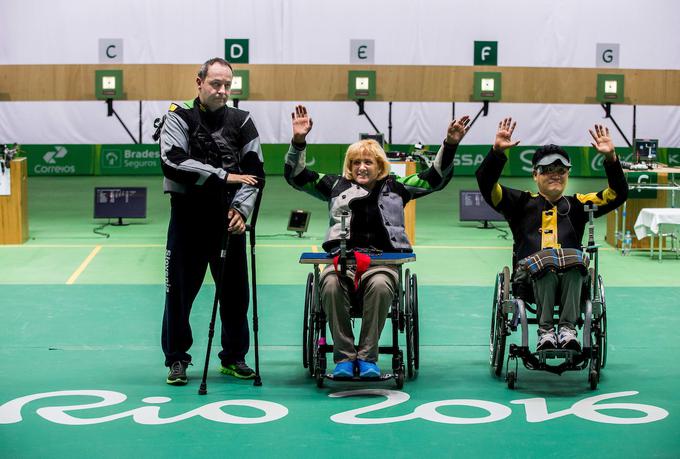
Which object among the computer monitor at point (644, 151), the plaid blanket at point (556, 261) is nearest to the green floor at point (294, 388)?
the plaid blanket at point (556, 261)

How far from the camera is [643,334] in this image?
718cm

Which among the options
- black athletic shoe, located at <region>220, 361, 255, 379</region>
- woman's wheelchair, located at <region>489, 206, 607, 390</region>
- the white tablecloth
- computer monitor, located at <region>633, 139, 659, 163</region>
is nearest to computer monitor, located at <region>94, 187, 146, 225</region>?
computer monitor, located at <region>633, 139, 659, 163</region>

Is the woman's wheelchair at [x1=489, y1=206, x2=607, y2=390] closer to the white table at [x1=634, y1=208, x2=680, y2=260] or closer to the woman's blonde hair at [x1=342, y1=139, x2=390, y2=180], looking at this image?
the woman's blonde hair at [x1=342, y1=139, x2=390, y2=180]

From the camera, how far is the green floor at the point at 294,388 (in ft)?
15.6

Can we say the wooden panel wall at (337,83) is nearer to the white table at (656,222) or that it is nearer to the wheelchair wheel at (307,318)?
the white table at (656,222)

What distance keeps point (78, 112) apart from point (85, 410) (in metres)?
15.1

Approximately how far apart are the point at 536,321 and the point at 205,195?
1.87m

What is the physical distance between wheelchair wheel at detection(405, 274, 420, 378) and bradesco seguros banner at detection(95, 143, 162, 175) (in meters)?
14.4

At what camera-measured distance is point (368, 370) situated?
5.52 meters

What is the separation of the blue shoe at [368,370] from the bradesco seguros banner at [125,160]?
14735mm

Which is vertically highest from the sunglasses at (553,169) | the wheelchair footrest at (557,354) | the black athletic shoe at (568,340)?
the sunglasses at (553,169)

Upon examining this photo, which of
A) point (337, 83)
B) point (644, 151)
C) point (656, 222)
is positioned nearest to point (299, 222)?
point (337, 83)

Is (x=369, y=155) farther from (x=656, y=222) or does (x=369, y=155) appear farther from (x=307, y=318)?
(x=656, y=222)

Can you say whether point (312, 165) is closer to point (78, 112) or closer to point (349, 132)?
point (349, 132)
